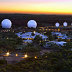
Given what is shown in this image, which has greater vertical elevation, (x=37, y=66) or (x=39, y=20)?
(x=39, y=20)

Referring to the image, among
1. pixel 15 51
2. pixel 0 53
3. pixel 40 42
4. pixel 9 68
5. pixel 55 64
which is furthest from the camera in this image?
pixel 40 42

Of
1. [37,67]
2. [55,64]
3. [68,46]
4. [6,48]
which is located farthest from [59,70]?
[6,48]

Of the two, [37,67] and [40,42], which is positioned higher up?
[40,42]

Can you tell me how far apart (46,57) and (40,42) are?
20.2 ft

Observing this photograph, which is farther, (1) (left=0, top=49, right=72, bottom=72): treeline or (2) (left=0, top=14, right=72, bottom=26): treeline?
(2) (left=0, top=14, right=72, bottom=26): treeline

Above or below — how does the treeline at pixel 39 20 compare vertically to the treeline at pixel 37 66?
above

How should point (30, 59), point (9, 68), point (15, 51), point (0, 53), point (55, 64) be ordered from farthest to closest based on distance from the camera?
1. point (15, 51)
2. point (0, 53)
3. point (30, 59)
4. point (55, 64)
5. point (9, 68)

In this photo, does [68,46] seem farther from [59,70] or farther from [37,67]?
[37,67]

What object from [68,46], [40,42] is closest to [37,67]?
[68,46]

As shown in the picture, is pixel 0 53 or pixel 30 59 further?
pixel 0 53

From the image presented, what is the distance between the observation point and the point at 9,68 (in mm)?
10492

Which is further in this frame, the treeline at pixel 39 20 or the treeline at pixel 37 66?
the treeline at pixel 39 20

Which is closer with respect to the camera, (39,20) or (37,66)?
(37,66)

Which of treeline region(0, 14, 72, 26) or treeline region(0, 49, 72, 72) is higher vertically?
treeline region(0, 14, 72, 26)
